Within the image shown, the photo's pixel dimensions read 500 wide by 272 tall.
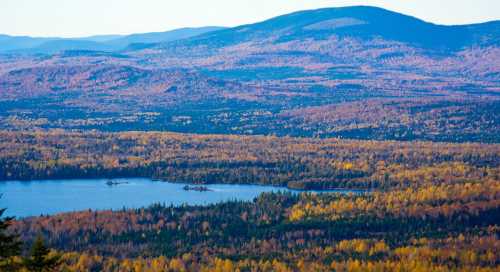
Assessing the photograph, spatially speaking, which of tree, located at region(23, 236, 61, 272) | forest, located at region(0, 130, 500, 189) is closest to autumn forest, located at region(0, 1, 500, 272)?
tree, located at region(23, 236, 61, 272)

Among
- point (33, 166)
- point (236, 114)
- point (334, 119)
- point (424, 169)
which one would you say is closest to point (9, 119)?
point (236, 114)

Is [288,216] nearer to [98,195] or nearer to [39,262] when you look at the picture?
[98,195]

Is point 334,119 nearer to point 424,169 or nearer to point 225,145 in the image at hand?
point 225,145

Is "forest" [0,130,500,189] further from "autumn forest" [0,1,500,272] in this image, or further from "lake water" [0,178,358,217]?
"lake water" [0,178,358,217]

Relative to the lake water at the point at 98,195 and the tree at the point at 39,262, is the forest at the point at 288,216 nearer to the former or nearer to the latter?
the lake water at the point at 98,195

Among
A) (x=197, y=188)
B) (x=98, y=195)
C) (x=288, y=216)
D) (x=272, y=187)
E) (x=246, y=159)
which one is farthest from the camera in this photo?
(x=246, y=159)

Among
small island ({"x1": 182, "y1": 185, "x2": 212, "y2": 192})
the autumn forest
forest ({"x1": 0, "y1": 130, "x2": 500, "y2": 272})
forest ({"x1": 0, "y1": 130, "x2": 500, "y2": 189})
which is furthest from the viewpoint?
forest ({"x1": 0, "y1": 130, "x2": 500, "y2": 189})

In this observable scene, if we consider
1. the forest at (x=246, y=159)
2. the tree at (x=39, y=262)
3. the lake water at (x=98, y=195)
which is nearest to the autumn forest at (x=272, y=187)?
the tree at (x=39, y=262)

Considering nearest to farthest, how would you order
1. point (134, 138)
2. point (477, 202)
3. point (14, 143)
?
point (477, 202) < point (14, 143) < point (134, 138)

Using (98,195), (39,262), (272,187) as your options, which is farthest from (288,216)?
(39,262)
